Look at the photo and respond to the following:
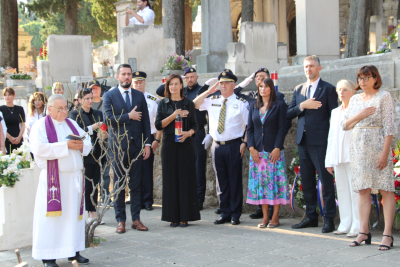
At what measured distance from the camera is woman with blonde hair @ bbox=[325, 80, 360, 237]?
18.5ft

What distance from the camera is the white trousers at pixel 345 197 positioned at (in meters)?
5.71

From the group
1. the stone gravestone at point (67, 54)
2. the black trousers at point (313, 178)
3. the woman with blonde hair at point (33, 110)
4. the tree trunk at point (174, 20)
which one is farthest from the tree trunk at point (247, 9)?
the black trousers at point (313, 178)

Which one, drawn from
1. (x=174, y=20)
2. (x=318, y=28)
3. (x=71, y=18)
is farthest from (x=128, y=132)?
(x=71, y=18)

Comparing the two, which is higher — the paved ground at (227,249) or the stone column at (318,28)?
the stone column at (318,28)

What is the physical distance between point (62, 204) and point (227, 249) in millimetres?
1811

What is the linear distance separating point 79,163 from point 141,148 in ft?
5.02

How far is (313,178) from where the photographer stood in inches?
242

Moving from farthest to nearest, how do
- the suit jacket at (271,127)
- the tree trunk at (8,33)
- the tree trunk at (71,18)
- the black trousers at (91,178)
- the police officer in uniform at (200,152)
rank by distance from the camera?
1. the tree trunk at (71,18)
2. the tree trunk at (8,33)
3. the police officer in uniform at (200,152)
4. the black trousers at (91,178)
5. the suit jacket at (271,127)

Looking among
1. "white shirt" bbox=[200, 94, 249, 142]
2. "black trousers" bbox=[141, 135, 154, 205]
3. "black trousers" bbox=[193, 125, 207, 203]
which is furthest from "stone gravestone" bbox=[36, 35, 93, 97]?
"white shirt" bbox=[200, 94, 249, 142]

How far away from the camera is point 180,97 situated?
6.61 metres

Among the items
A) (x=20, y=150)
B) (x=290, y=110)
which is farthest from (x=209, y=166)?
(x=20, y=150)

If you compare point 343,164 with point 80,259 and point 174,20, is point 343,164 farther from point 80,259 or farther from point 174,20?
point 174,20

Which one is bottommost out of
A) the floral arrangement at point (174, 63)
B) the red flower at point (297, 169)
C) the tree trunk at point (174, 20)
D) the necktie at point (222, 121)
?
the red flower at point (297, 169)

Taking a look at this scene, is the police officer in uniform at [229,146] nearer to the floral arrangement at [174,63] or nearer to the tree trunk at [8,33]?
the floral arrangement at [174,63]
